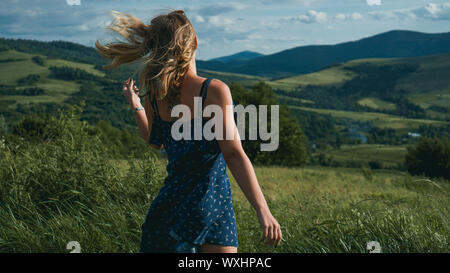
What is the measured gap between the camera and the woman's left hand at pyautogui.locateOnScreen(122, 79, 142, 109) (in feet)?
9.43

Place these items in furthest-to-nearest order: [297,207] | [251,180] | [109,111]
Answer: [109,111], [297,207], [251,180]

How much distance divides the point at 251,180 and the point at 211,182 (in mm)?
251

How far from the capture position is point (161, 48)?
2174 mm

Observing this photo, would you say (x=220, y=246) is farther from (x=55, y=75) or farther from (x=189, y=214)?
(x=55, y=75)

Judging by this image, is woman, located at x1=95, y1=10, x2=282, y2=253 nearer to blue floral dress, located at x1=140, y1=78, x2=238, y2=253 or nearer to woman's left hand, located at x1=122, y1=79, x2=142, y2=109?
blue floral dress, located at x1=140, y1=78, x2=238, y2=253

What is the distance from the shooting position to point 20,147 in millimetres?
6086

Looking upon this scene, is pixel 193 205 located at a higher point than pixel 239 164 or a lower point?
lower

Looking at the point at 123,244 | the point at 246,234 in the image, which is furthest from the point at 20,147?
the point at 246,234

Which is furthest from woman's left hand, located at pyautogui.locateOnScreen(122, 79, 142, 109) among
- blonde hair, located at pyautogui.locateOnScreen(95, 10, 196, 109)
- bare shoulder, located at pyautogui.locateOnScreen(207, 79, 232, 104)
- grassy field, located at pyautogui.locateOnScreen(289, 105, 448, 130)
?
grassy field, located at pyautogui.locateOnScreen(289, 105, 448, 130)

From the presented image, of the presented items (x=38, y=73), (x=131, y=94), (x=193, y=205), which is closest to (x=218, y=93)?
(x=193, y=205)

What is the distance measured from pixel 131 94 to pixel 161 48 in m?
0.84

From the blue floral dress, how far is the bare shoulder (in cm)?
3

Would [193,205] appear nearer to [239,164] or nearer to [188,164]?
[188,164]
